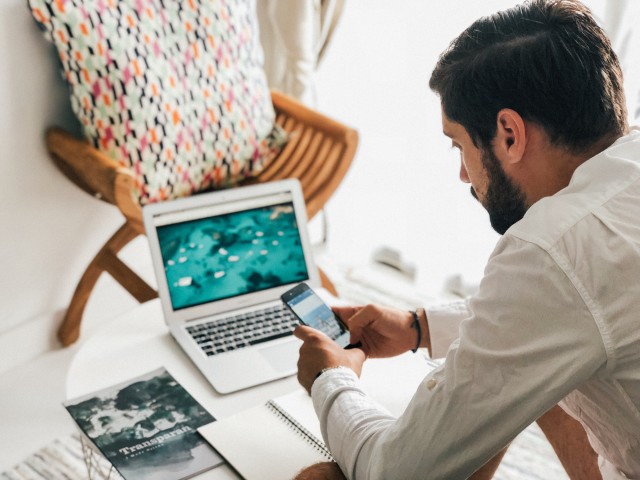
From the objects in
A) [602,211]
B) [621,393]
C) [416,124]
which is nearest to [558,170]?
[602,211]

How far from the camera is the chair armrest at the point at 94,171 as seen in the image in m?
1.71

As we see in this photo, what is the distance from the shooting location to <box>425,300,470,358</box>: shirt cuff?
1.33 metres

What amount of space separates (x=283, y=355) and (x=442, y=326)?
0.28 m

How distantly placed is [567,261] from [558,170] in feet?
0.60

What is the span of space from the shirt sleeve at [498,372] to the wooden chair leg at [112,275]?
3.70 ft

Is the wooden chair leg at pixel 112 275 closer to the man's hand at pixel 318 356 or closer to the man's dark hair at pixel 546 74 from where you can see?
the man's hand at pixel 318 356

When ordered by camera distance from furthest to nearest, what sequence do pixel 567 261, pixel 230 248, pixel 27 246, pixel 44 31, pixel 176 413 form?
pixel 27 246, pixel 44 31, pixel 230 248, pixel 176 413, pixel 567 261

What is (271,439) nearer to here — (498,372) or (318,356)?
(318,356)

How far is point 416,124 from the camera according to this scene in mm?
2408

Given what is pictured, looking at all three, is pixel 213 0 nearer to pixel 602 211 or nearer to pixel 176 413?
pixel 176 413

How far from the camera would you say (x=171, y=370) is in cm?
133

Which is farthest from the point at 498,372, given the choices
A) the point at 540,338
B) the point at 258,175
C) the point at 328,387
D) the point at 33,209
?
the point at 33,209

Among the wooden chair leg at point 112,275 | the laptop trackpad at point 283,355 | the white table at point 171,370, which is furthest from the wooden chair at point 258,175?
the laptop trackpad at point 283,355

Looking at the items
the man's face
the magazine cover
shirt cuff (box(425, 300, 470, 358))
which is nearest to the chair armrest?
the magazine cover
